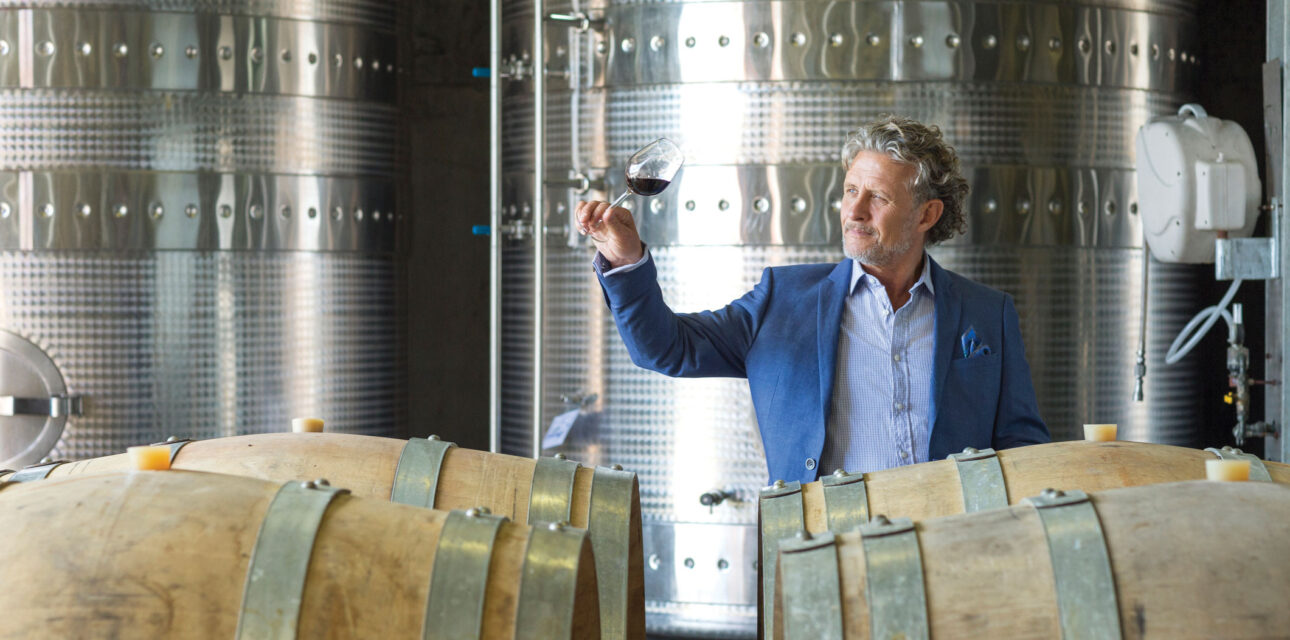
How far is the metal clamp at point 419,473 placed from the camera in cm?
245

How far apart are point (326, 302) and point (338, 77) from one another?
32.0 inches

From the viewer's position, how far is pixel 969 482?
87.0 inches

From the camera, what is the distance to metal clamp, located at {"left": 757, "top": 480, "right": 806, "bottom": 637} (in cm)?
229

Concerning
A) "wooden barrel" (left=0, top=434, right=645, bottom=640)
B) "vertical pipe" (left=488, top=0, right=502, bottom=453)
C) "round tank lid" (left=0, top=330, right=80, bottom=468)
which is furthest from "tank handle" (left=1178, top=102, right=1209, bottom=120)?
"round tank lid" (left=0, top=330, right=80, bottom=468)

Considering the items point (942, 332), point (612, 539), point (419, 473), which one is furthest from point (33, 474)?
point (942, 332)

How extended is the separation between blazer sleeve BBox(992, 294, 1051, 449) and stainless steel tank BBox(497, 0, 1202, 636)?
1.25 metres

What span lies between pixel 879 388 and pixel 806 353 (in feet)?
0.55

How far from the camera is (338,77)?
4.62 metres

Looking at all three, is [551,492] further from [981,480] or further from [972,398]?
[972,398]

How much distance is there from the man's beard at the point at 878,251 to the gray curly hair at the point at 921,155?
0.35ft

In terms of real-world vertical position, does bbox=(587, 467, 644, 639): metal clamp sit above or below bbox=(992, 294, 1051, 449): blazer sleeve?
below

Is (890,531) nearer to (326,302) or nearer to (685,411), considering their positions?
(685,411)

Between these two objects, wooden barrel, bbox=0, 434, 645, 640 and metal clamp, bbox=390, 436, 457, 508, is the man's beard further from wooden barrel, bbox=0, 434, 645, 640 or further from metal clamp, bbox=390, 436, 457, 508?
metal clamp, bbox=390, 436, 457, 508

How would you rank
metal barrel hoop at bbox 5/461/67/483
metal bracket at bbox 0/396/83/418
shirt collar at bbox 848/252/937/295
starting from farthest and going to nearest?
metal bracket at bbox 0/396/83/418 < shirt collar at bbox 848/252/937/295 < metal barrel hoop at bbox 5/461/67/483
